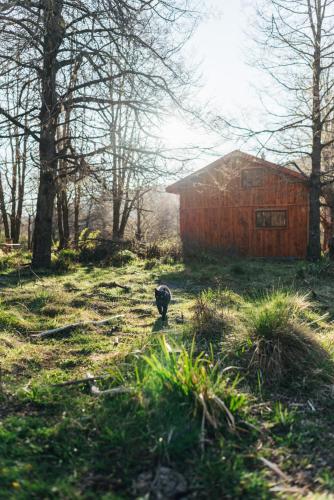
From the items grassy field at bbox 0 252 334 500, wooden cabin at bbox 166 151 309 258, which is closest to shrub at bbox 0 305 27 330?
grassy field at bbox 0 252 334 500

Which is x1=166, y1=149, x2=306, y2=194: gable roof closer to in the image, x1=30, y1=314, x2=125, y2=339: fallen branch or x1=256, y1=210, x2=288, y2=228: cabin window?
x1=256, y1=210, x2=288, y2=228: cabin window

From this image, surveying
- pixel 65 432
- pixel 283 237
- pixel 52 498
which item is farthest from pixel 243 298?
pixel 283 237

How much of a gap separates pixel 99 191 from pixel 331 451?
399 inches

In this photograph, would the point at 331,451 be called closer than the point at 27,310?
Yes

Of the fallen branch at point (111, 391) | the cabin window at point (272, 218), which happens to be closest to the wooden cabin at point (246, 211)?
the cabin window at point (272, 218)

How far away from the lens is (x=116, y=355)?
4.70 m

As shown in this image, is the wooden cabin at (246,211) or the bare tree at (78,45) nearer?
the bare tree at (78,45)

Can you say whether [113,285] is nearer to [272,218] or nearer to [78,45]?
[78,45]

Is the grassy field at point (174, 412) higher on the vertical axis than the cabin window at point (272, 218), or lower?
lower

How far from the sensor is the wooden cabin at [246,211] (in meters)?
19.8

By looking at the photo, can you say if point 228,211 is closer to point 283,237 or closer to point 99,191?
point 283,237

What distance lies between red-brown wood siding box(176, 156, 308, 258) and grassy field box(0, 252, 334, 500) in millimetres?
14459

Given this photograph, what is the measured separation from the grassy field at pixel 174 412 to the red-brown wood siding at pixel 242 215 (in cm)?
1446

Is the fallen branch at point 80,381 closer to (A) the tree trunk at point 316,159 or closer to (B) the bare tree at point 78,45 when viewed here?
(B) the bare tree at point 78,45
